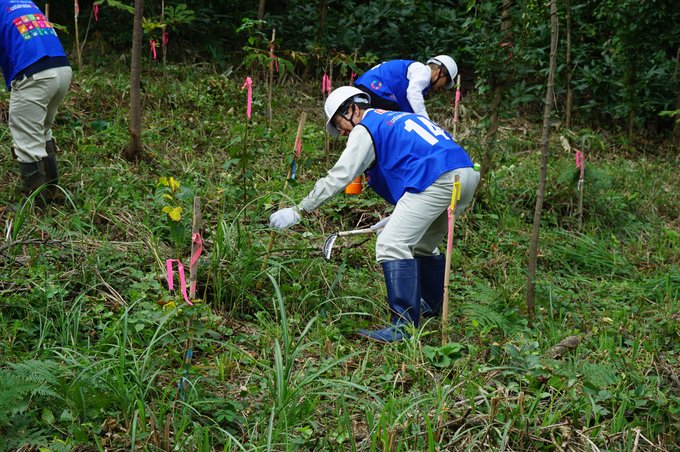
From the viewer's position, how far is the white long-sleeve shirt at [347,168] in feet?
13.4

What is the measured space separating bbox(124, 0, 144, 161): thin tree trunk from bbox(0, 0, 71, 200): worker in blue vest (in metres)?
0.71

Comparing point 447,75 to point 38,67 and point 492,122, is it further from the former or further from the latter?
point 38,67

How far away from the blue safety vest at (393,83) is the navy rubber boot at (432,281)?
2169 millimetres

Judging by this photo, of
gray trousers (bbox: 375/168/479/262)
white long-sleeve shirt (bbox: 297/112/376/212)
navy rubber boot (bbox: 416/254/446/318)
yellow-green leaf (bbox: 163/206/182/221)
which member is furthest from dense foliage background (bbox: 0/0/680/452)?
white long-sleeve shirt (bbox: 297/112/376/212)

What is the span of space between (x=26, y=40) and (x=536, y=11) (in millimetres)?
3842

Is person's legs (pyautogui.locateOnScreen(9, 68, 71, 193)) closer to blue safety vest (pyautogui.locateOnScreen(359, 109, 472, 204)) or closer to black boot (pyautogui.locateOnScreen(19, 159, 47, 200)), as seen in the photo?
black boot (pyautogui.locateOnScreen(19, 159, 47, 200))

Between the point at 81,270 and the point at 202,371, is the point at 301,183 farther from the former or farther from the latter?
the point at 202,371

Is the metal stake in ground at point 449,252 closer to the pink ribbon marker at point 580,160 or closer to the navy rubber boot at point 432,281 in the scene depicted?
the navy rubber boot at point 432,281

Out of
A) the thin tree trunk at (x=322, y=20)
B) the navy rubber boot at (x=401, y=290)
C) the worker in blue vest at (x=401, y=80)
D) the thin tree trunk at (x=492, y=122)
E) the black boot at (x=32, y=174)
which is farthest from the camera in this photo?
the thin tree trunk at (x=322, y=20)

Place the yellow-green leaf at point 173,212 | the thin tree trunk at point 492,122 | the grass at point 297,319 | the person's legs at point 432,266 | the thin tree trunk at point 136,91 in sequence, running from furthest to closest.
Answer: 1. the thin tree trunk at point 492,122
2. the thin tree trunk at point 136,91
3. the person's legs at point 432,266
4. the yellow-green leaf at point 173,212
5. the grass at point 297,319

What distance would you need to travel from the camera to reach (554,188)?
663 cm

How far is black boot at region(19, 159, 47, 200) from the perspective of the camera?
5.14 m

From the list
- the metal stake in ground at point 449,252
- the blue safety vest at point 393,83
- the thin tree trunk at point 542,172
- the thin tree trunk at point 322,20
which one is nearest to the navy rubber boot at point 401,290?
the metal stake in ground at point 449,252

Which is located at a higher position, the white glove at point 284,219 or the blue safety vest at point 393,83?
the blue safety vest at point 393,83
